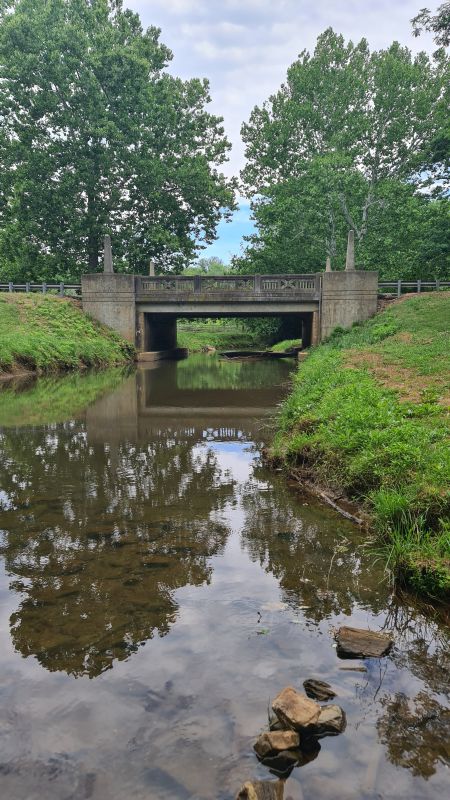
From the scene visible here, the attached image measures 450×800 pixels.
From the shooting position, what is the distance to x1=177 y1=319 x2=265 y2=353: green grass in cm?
4732

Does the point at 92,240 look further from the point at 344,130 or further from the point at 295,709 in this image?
the point at 295,709

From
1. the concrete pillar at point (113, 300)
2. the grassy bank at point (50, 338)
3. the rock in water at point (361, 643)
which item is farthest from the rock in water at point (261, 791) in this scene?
the concrete pillar at point (113, 300)

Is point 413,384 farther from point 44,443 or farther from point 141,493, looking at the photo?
point 44,443

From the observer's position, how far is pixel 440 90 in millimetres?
36531

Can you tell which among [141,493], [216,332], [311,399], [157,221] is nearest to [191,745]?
[141,493]

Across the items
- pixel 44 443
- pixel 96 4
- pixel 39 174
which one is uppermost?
pixel 96 4

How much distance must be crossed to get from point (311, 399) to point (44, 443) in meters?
5.39

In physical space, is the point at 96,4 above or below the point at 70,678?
above

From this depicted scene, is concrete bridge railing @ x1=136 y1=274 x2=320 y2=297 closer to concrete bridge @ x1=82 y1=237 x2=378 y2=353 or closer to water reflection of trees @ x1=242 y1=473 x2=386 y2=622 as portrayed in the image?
concrete bridge @ x1=82 y1=237 x2=378 y2=353

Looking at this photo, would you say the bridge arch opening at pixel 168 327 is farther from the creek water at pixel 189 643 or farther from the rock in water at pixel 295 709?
the rock in water at pixel 295 709

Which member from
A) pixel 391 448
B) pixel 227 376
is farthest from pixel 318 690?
pixel 227 376

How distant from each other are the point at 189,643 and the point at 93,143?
3657 cm

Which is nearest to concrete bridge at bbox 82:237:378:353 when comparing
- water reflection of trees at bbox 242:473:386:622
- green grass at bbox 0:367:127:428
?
green grass at bbox 0:367:127:428

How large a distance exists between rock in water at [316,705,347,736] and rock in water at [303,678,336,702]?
0.18m
